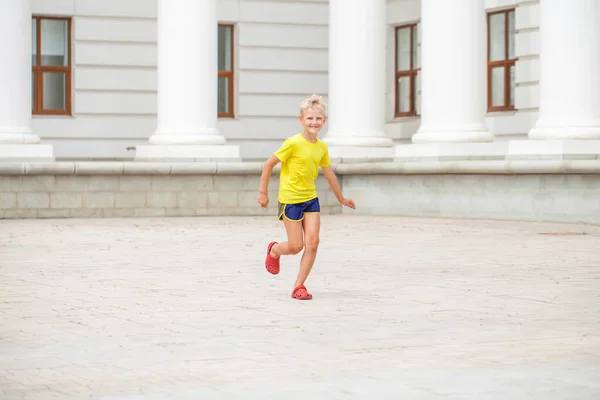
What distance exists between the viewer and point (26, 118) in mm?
26141

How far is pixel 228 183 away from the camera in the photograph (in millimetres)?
26344

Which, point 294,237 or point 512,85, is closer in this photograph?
point 294,237

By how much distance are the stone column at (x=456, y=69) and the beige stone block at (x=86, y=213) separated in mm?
5967

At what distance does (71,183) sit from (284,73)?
916 centimetres

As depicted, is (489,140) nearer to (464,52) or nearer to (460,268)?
(464,52)

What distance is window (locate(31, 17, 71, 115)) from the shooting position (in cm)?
3114

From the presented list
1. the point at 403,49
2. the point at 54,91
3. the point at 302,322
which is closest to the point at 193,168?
the point at 54,91

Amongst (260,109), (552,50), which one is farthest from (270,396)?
(260,109)

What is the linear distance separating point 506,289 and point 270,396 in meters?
5.60

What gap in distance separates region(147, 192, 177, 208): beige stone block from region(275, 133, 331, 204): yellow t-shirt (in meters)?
14.2

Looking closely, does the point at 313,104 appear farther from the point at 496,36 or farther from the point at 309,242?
the point at 496,36

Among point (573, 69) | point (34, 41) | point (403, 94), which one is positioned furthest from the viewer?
point (403, 94)

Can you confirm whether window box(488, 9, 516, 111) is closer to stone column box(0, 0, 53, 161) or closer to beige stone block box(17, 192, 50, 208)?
stone column box(0, 0, 53, 161)

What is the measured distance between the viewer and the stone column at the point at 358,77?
27.6 metres
